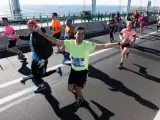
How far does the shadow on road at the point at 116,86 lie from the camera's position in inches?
197

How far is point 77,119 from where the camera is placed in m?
4.19

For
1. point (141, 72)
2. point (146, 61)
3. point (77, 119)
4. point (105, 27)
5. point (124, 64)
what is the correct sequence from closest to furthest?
1. point (77, 119)
2. point (141, 72)
3. point (124, 64)
4. point (146, 61)
5. point (105, 27)

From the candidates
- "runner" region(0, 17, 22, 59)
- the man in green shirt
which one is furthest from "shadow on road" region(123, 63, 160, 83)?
"runner" region(0, 17, 22, 59)

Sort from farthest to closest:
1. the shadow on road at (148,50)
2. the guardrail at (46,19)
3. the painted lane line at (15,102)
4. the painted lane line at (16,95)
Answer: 1. the guardrail at (46,19)
2. the shadow on road at (148,50)
3. the painted lane line at (16,95)
4. the painted lane line at (15,102)

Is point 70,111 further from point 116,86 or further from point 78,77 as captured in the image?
point 116,86

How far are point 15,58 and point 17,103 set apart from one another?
4295 mm

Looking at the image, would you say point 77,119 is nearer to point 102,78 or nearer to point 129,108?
point 129,108

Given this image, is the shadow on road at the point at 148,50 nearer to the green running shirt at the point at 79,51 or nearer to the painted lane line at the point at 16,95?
the green running shirt at the point at 79,51

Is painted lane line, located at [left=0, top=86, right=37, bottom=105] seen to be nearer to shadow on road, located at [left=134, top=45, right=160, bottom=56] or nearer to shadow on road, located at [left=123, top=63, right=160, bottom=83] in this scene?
shadow on road, located at [left=123, top=63, right=160, bottom=83]

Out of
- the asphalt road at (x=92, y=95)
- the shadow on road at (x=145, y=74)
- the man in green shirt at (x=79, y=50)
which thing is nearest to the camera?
the man in green shirt at (x=79, y=50)

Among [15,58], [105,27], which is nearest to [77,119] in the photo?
[15,58]

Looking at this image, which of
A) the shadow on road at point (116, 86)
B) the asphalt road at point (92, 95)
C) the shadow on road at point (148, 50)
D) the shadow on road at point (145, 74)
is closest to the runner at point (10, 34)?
the asphalt road at point (92, 95)

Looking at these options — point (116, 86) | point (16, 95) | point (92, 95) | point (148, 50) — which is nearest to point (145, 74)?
point (116, 86)

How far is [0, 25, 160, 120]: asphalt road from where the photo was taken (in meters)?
4.38
